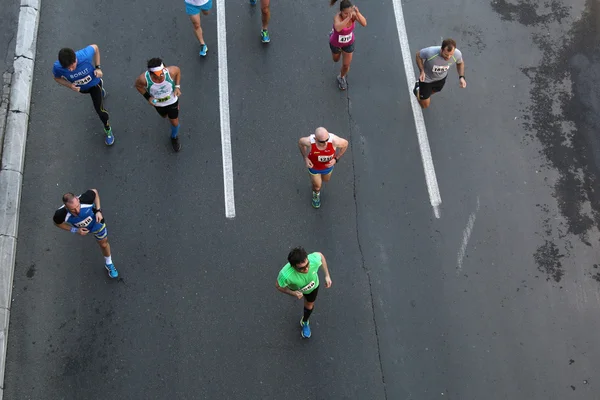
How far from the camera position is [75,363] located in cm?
665

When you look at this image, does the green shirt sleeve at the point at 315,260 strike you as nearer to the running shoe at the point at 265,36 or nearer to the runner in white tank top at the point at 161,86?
the runner in white tank top at the point at 161,86

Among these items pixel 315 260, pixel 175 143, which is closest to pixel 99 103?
pixel 175 143

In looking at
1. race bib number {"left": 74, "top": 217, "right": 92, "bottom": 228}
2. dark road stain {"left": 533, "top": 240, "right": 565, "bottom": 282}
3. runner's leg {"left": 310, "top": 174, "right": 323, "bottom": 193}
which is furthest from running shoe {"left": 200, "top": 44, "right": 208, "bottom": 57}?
dark road stain {"left": 533, "top": 240, "right": 565, "bottom": 282}

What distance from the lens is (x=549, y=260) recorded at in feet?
25.2

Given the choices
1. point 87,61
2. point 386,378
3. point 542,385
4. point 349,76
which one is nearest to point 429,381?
point 386,378

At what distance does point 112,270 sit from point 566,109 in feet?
24.4

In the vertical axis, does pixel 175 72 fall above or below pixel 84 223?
above

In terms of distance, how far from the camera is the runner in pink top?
25.8 feet

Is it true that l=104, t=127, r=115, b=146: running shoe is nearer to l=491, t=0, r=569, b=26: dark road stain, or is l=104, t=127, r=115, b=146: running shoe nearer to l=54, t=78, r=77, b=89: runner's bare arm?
l=54, t=78, r=77, b=89: runner's bare arm

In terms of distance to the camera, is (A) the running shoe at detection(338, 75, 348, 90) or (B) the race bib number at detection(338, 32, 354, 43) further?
(A) the running shoe at detection(338, 75, 348, 90)

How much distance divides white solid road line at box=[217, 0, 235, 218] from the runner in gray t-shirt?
3025mm

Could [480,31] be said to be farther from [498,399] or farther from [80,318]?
[80,318]

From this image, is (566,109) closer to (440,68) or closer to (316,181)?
(440,68)

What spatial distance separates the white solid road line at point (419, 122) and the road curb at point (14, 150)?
19.1 ft
